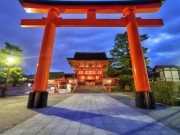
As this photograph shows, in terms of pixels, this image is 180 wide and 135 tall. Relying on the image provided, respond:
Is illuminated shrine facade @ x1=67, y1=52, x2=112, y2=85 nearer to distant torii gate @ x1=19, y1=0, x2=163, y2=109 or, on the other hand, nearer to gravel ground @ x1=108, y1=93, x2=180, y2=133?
distant torii gate @ x1=19, y1=0, x2=163, y2=109

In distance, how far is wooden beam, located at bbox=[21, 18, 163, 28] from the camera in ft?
21.8

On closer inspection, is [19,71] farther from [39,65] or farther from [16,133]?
[16,133]

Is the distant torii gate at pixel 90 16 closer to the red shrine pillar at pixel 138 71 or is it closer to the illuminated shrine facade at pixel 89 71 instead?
the red shrine pillar at pixel 138 71

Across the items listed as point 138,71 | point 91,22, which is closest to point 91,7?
point 91,22

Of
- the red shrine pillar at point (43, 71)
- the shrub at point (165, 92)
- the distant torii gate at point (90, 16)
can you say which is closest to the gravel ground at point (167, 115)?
the shrub at point (165, 92)

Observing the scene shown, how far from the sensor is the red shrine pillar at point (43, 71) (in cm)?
514

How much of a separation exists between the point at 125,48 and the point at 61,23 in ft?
37.8

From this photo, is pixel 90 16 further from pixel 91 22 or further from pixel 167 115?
pixel 167 115

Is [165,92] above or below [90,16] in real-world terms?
below

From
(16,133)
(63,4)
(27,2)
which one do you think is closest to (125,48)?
(63,4)

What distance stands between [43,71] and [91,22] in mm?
3913

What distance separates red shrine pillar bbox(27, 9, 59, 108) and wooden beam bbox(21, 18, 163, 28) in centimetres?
57

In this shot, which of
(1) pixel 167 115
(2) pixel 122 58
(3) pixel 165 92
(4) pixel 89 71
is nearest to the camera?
(1) pixel 167 115

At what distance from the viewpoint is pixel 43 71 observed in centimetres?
547
